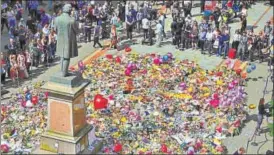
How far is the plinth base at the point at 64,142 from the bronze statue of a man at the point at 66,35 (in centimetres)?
173

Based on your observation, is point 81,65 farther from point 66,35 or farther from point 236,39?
point 66,35

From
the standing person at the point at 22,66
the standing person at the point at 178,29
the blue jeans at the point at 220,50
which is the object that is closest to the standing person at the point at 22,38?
the standing person at the point at 22,66

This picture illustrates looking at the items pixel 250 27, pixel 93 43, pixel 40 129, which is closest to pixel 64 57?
pixel 40 129

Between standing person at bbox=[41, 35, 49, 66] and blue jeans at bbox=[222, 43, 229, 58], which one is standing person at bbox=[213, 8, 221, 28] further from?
standing person at bbox=[41, 35, 49, 66]

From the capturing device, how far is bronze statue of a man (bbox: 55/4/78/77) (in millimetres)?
14812

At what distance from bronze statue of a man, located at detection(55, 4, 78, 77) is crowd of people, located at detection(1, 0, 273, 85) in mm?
7353

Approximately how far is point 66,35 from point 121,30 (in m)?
13.1

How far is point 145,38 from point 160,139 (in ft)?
30.8

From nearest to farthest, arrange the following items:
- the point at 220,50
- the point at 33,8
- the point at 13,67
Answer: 1. the point at 13,67
2. the point at 220,50
3. the point at 33,8

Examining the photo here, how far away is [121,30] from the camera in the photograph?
1099 inches

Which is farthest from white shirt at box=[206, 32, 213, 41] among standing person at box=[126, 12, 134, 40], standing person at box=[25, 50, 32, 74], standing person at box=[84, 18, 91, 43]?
standing person at box=[25, 50, 32, 74]

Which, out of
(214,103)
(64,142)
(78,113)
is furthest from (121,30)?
(64,142)

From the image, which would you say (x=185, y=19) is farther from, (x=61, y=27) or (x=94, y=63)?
(x=61, y=27)

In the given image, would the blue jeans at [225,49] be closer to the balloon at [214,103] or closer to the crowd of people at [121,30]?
the crowd of people at [121,30]
